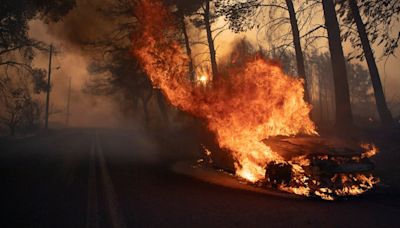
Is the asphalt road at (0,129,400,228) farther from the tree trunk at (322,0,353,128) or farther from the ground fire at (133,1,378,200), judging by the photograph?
the tree trunk at (322,0,353,128)

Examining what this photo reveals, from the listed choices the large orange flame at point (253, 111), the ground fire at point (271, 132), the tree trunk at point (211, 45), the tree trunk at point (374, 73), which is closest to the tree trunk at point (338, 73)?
the tree trunk at point (374, 73)

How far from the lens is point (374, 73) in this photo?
17578 millimetres

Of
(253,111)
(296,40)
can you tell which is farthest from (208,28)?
(253,111)

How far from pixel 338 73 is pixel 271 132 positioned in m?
7.08

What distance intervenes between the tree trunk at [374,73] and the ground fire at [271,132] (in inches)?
316

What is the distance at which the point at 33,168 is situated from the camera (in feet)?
37.7

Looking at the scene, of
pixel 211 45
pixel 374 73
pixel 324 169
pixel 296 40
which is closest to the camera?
pixel 324 169

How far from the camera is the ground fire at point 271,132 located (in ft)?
25.6

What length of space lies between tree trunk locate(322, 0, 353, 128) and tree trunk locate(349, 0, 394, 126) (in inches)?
106

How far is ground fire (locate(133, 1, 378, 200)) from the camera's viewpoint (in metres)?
7.81

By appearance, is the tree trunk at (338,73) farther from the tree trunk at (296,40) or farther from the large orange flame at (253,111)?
the large orange flame at (253,111)

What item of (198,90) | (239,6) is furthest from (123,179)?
(239,6)

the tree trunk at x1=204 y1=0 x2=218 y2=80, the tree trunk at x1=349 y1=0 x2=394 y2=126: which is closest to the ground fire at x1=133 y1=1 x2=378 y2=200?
the tree trunk at x1=349 y1=0 x2=394 y2=126

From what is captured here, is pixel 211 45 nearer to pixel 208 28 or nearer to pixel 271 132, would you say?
pixel 208 28
